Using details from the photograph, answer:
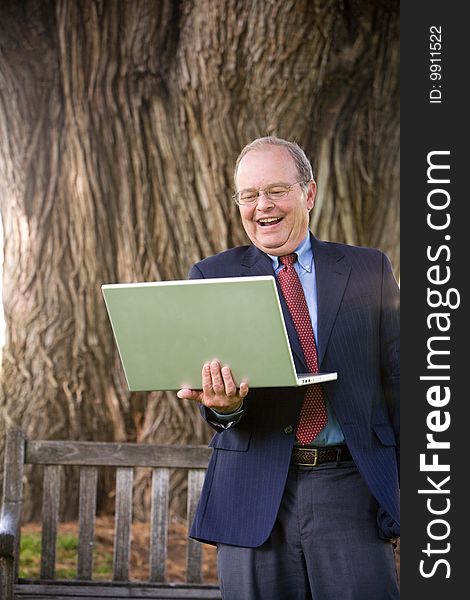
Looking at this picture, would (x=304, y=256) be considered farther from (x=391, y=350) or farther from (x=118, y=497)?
(x=118, y=497)

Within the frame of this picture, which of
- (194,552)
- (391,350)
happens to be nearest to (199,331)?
(391,350)

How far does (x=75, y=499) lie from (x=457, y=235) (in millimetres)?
3534

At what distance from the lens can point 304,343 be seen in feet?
8.49

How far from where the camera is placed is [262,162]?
2.63m

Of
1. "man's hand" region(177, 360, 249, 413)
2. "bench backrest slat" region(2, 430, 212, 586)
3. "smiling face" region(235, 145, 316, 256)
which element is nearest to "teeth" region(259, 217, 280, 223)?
"smiling face" region(235, 145, 316, 256)

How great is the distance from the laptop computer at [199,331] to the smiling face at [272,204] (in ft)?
1.36

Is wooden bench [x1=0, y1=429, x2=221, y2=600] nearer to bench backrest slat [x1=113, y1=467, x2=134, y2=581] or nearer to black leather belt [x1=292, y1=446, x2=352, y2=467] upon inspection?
bench backrest slat [x1=113, y1=467, x2=134, y2=581]

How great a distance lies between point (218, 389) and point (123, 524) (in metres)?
1.84

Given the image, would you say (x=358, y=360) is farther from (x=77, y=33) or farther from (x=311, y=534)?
(x=77, y=33)

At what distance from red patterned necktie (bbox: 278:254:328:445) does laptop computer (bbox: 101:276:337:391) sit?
0.14m

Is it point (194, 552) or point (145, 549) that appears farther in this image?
point (145, 549)

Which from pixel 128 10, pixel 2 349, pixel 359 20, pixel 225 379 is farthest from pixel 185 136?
pixel 225 379

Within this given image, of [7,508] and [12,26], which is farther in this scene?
[12,26]

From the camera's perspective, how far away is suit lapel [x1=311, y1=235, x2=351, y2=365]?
2.56m
